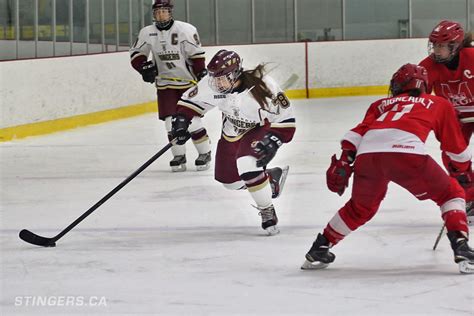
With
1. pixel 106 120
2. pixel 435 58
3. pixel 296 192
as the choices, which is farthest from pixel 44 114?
pixel 435 58

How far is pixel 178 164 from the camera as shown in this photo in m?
7.25

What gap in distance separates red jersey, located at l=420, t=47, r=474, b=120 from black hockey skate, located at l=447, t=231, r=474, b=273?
3.99 feet

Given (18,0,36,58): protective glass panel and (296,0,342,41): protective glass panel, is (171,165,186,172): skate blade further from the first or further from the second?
(296,0,342,41): protective glass panel

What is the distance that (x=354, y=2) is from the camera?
14.8 metres

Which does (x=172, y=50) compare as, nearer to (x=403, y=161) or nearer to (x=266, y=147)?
(x=266, y=147)

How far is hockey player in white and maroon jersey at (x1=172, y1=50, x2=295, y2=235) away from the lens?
4.72 m

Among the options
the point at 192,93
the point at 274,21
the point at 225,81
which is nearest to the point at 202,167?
the point at 192,93

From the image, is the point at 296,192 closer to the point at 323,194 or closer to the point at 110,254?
the point at 323,194

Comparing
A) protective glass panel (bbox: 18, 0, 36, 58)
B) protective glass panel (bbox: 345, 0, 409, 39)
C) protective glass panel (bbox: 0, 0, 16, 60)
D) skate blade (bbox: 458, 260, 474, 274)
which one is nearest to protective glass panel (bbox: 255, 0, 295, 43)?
protective glass panel (bbox: 345, 0, 409, 39)

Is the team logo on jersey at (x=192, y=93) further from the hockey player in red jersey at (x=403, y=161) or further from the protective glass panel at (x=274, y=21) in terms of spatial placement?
the protective glass panel at (x=274, y=21)

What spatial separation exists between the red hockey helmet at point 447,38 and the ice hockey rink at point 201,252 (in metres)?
0.80

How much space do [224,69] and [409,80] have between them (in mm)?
984

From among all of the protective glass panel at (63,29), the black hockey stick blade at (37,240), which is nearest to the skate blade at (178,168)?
the black hockey stick blade at (37,240)

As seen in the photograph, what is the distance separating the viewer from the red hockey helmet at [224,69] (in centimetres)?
466
